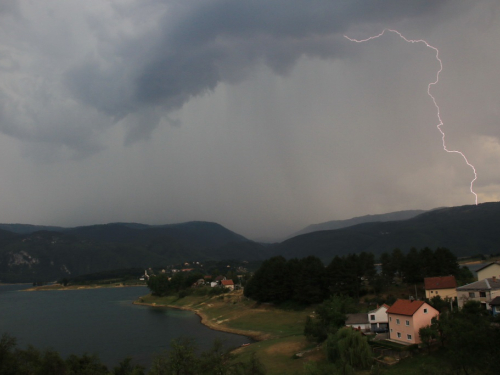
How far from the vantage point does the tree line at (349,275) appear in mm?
49781

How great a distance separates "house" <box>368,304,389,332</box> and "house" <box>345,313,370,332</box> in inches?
17.1

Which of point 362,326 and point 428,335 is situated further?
point 362,326

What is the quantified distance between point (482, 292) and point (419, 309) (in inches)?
335

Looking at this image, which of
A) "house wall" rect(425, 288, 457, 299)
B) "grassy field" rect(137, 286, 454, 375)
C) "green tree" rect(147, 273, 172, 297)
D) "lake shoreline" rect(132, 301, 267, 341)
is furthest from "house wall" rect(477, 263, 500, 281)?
"green tree" rect(147, 273, 172, 297)

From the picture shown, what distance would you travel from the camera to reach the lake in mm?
43875

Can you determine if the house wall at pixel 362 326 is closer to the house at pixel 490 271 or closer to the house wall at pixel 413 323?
the house wall at pixel 413 323

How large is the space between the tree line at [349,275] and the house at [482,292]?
1374cm

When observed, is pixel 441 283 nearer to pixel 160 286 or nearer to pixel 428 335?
pixel 428 335

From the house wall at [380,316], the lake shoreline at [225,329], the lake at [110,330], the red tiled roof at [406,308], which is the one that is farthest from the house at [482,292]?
the lake shoreline at [225,329]

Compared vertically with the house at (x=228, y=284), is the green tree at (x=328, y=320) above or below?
above

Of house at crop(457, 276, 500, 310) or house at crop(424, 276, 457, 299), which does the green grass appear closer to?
house at crop(457, 276, 500, 310)

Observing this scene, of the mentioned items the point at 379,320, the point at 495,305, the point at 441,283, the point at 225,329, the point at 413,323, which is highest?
the point at 441,283

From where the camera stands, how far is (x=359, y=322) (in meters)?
35.0

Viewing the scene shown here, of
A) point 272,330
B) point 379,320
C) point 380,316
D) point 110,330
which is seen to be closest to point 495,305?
point 380,316
